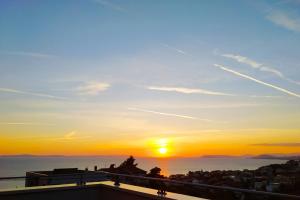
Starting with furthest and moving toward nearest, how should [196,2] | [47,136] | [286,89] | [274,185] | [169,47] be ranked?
[47,136], [286,89], [169,47], [196,2], [274,185]

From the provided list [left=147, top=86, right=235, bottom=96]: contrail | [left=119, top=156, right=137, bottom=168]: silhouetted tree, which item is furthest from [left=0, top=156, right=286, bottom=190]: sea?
[left=147, top=86, right=235, bottom=96]: contrail

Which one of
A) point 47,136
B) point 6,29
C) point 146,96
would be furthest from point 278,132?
point 47,136

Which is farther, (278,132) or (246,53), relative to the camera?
(278,132)

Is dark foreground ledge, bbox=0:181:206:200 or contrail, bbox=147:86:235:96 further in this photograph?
contrail, bbox=147:86:235:96

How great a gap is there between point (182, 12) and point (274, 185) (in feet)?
14.1

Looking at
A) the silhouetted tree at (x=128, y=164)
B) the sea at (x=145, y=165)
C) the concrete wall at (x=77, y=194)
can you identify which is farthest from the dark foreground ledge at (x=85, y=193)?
the silhouetted tree at (x=128, y=164)

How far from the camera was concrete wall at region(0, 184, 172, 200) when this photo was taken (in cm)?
441

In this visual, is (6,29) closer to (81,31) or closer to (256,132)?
(81,31)

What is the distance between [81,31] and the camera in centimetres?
850

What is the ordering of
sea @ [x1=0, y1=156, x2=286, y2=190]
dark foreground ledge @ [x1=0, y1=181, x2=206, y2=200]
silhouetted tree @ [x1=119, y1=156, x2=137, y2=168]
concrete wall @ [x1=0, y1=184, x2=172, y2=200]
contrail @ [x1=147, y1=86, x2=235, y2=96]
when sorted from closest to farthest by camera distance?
dark foreground ledge @ [x1=0, y1=181, x2=206, y2=200], concrete wall @ [x1=0, y1=184, x2=172, y2=200], sea @ [x1=0, y1=156, x2=286, y2=190], silhouetted tree @ [x1=119, y1=156, x2=137, y2=168], contrail @ [x1=147, y1=86, x2=235, y2=96]

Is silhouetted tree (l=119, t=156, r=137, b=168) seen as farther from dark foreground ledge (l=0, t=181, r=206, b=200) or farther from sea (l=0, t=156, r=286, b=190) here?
dark foreground ledge (l=0, t=181, r=206, b=200)

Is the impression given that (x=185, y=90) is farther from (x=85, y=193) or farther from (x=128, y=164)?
(x=85, y=193)

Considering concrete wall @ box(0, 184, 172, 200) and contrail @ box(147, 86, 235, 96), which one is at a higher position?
contrail @ box(147, 86, 235, 96)

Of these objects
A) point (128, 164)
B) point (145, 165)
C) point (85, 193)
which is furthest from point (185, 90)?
point (145, 165)
